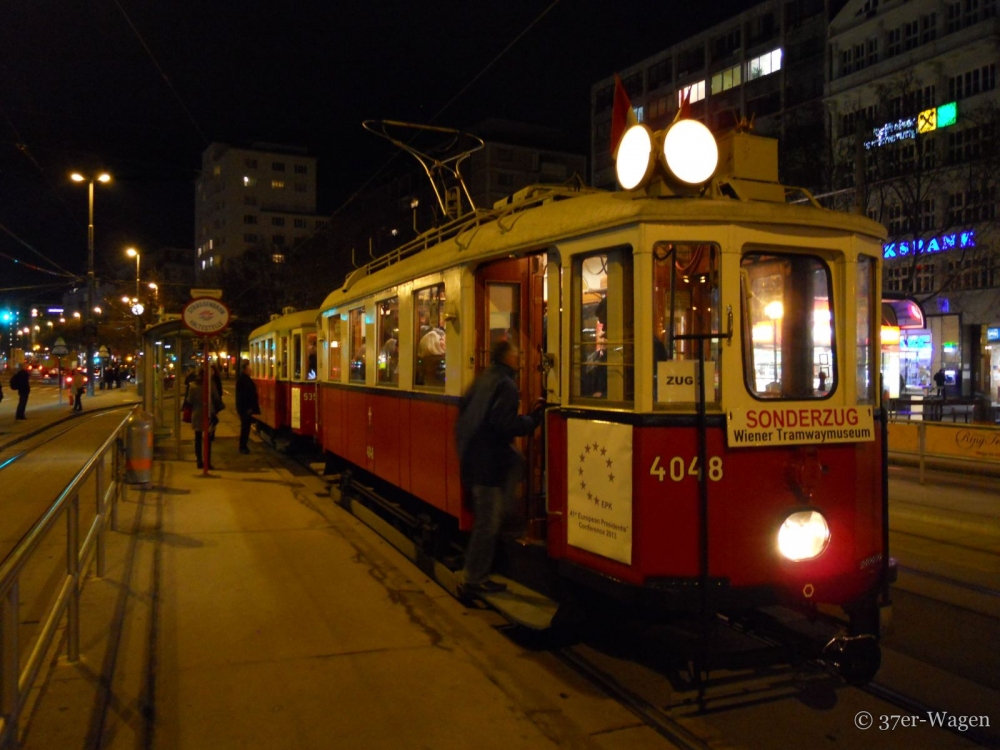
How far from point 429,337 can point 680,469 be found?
3142 mm

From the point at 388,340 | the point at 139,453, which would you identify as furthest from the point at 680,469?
the point at 139,453

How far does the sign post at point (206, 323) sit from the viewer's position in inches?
502

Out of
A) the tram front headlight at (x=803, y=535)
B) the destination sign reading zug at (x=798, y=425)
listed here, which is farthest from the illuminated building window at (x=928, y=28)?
the tram front headlight at (x=803, y=535)

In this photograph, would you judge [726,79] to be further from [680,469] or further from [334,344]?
[680,469]

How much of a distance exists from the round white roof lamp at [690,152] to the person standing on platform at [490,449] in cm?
156

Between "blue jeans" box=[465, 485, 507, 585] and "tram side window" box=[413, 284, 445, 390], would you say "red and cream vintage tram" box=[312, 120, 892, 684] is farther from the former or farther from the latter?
"tram side window" box=[413, 284, 445, 390]

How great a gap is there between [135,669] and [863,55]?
139ft

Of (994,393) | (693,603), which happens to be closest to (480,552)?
(693,603)

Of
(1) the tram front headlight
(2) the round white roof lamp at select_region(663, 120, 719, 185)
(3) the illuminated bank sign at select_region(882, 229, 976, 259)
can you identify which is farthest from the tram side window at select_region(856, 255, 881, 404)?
(3) the illuminated bank sign at select_region(882, 229, 976, 259)

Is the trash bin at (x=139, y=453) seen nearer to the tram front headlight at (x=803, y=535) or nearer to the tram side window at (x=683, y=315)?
the tram side window at (x=683, y=315)

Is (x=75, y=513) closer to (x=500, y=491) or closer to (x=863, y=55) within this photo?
(x=500, y=491)

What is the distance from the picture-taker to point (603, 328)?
15.4ft

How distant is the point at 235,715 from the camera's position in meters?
4.38

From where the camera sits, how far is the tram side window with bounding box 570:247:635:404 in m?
4.50
